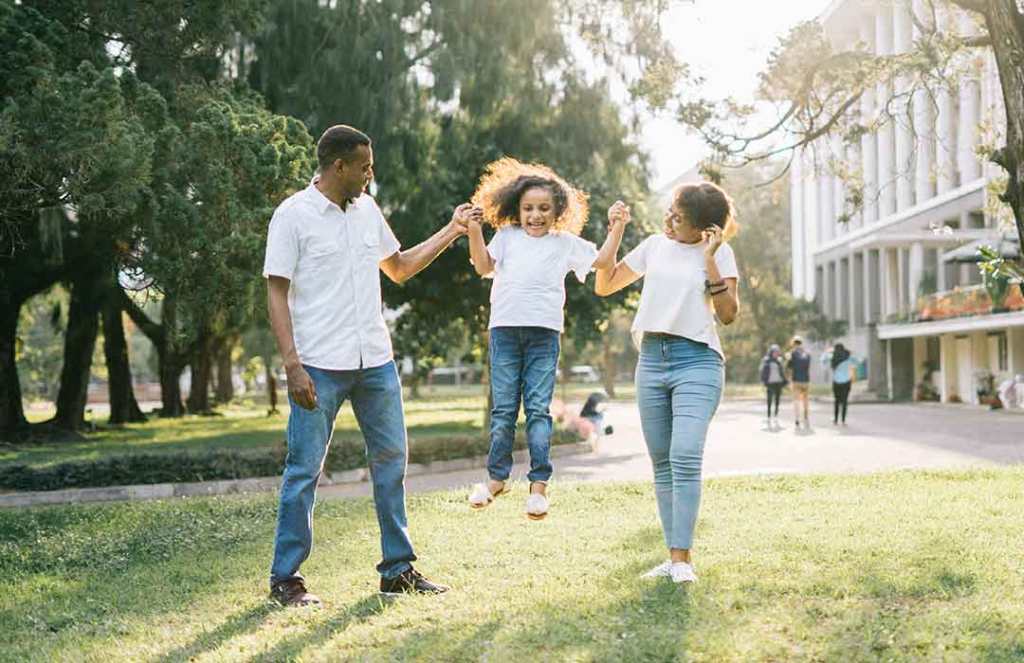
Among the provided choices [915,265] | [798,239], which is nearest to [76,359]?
[915,265]

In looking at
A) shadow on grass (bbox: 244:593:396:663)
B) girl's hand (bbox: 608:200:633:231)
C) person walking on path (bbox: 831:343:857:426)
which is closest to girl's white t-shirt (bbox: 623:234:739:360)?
girl's hand (bbox: 608:200:633:231)

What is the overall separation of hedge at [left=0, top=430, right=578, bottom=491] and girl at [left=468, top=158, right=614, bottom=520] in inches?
345

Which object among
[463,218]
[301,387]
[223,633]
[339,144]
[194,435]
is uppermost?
[339,144]

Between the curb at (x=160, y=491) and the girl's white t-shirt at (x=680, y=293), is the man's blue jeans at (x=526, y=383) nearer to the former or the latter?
the girl's white t-shirt at (x=680, y=293)

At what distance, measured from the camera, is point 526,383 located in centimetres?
612

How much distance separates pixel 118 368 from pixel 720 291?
97.4 feet

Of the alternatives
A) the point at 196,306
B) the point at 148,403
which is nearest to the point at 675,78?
the point at 196,306

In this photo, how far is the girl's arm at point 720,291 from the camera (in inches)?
218

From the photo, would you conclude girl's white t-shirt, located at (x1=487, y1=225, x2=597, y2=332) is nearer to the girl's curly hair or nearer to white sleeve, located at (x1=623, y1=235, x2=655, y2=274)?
the girl's curly hair

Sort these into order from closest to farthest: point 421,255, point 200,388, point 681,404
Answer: point 681,404
point 421,255
point 200,388

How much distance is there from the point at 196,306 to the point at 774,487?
690 cm

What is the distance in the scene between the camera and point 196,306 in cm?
1355

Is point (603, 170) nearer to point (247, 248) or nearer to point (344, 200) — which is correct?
point (247, 248)

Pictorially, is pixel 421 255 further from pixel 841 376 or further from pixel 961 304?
pixel 961 304
